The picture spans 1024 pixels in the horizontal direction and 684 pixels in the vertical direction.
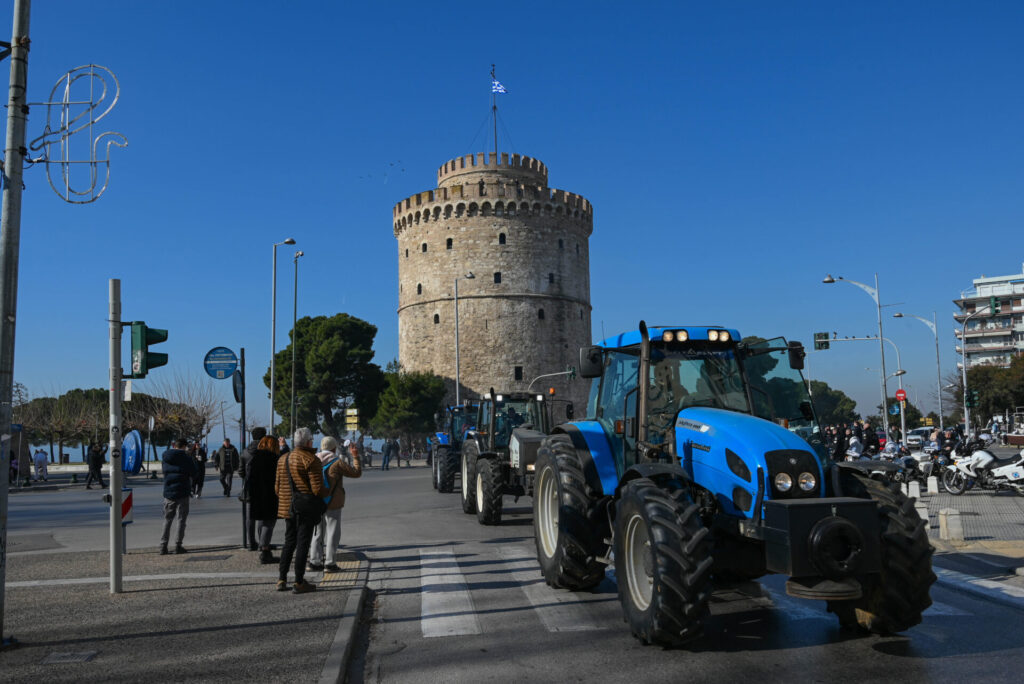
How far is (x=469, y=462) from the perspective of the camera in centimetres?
1589

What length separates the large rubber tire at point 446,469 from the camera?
21.5 m

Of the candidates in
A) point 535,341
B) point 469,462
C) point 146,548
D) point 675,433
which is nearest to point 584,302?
point 535,341

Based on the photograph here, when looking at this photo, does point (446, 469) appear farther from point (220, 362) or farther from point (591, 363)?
point (591, 363)

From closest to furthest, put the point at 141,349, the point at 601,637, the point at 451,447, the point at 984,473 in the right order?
the point at 601,637
the point at 141,349
the point at 984,473
the point at 451,447

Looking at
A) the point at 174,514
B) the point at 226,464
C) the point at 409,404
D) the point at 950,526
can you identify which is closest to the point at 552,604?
the point at 174,514

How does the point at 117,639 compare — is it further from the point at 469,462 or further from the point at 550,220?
the point at 550,220

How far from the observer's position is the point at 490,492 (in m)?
13.8

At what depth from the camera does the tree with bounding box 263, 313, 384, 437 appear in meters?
56.9

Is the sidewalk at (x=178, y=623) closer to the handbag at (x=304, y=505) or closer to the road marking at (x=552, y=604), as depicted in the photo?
the handbag at (x=304, y=505)

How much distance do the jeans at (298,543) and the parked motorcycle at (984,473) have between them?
1430 centimetres

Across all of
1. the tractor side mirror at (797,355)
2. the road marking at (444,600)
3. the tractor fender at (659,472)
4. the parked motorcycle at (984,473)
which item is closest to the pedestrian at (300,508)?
the road marking at (444,600)

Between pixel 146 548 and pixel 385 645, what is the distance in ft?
23.1

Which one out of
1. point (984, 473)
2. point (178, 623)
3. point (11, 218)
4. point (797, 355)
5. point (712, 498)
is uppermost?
point (11, 218)

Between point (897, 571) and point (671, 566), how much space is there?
1.52 metres
